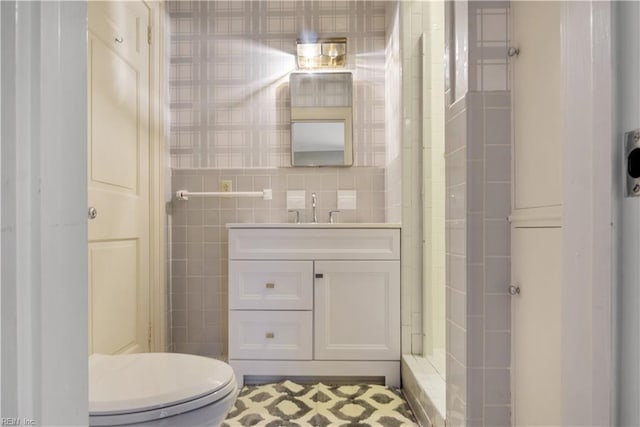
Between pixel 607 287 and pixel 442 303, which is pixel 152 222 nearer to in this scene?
pixel 442 303

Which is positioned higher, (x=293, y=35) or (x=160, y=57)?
(x=293, y=35)

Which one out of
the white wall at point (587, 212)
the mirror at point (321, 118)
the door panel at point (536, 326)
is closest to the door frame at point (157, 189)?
the mirror at point (321, 118)

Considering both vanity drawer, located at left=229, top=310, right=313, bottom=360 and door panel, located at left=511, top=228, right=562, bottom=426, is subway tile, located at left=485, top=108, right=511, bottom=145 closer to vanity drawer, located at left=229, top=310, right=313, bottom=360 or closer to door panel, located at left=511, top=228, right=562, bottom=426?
door panel, located at left=511, top=228, right=562, bottom=426

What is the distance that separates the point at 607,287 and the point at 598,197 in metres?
0.08

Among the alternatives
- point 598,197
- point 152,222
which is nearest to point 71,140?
point 598,197

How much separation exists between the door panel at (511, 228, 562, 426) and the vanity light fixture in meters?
1.69

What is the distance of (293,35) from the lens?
2.36 metres

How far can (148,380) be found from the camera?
0.98 metres

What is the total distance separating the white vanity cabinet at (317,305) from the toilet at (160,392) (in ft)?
2.59

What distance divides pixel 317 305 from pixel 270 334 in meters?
0.27

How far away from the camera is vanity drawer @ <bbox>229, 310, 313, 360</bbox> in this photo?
6.20ft

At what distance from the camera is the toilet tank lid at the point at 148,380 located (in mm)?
870

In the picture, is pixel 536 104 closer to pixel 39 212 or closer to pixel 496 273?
pixel 496 273

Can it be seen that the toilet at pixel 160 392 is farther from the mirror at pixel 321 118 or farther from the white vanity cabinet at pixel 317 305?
the mirror at pixel 321 118
